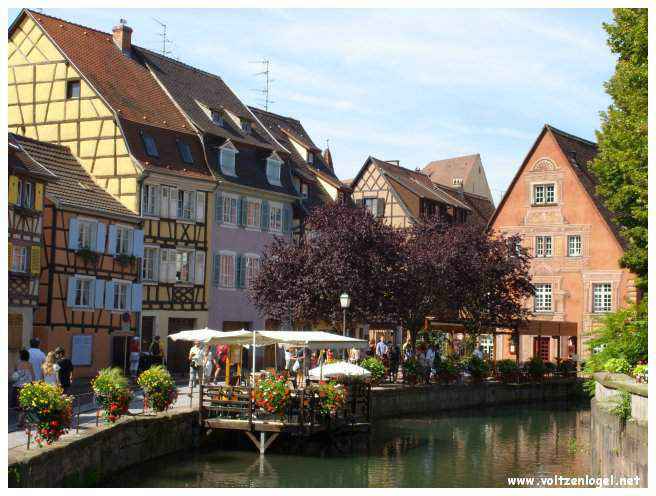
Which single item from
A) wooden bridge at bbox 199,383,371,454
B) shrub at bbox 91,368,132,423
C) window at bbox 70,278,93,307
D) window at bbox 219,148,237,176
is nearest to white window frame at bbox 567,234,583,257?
window at bbox 219,148,237,176

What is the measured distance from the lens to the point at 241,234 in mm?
48125

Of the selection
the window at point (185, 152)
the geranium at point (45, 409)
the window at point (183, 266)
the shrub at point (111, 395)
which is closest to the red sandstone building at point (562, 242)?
the window at point (183, 266)

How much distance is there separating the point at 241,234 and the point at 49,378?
87.4 feet

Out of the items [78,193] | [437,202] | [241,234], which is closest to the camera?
[78,193]

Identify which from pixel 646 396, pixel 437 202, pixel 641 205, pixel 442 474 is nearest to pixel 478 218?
pixel 437 202

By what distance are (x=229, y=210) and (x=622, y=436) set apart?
33.5 m

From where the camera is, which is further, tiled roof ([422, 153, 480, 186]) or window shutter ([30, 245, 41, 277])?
tiled roof ([422, 153, 480, 186])

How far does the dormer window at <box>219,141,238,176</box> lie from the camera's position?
155ft

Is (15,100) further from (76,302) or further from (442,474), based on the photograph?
(442,474)

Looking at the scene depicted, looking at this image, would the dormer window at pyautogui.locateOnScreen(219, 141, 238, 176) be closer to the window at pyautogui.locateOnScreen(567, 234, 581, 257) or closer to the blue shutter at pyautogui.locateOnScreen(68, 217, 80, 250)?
the blue shutter at pyautogui.locateOnScreen(68, 217, 80, 250)

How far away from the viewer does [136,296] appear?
137 ft

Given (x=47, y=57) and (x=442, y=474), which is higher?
(x=47, y=57)

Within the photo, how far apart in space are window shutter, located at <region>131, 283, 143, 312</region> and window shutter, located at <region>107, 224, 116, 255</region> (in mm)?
1682
